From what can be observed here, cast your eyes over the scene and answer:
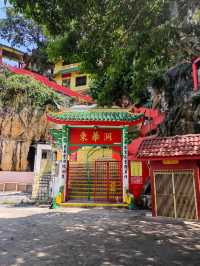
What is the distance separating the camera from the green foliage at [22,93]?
22625 millimetres

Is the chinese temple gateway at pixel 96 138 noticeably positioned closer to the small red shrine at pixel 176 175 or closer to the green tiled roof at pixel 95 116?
the green tiled roof at pixel 95 116

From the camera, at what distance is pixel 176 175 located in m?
8.25

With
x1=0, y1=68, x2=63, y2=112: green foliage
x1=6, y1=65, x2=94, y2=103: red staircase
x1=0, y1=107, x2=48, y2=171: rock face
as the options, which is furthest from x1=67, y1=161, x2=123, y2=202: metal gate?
x1=6, y1=65, x2=94, y2=103: red staircase

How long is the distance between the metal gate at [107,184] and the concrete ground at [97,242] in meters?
5.03

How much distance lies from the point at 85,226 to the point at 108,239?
64.5 inches

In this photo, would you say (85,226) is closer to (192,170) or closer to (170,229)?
(170,229)

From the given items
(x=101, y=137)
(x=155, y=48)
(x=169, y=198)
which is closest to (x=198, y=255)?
(x=169, y=198)

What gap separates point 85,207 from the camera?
37.8ft

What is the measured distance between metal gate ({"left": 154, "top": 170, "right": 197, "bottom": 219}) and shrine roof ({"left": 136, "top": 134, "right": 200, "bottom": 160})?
26.5 inches

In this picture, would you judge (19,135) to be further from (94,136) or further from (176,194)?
(176,194)

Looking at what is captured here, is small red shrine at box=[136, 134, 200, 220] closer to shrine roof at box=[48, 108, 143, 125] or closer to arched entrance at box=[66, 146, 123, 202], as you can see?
shrine roof at box=[48, 108, 143, 125]

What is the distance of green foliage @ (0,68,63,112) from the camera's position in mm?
22625

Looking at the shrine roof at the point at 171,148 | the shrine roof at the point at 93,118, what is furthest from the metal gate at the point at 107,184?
the shrine roof at the point at 171,148

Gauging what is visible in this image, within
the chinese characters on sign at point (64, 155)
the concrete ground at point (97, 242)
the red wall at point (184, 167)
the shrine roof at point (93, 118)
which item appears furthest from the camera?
the chinese characters on sign at point (64, 155)
